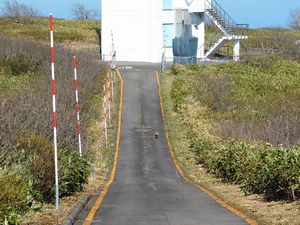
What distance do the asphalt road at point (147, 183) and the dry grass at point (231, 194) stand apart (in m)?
0.54

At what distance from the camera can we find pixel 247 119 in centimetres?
3894

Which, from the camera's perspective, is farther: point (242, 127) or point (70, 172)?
point (242, 127)

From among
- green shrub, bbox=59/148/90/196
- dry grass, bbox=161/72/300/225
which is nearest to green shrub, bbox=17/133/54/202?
green shrub, bbox=59/148/90/196

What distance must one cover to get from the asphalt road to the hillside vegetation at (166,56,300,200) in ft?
4.75

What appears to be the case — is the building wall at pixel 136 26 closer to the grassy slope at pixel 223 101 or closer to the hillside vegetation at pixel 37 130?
the grassy slope at pixel 223 101

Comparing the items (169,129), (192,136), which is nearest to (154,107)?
(169,129)

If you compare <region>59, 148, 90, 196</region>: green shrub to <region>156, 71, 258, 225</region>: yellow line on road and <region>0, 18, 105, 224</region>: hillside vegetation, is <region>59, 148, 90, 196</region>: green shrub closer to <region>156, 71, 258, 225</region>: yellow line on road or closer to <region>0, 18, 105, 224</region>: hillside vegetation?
<region>0, 18, 105, 224</region>: hillside vegetation

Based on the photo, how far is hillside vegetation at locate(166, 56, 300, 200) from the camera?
623 inches

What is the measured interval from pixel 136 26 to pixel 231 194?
41.3 meters

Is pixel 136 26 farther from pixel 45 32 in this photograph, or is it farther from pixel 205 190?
pixel 205 190

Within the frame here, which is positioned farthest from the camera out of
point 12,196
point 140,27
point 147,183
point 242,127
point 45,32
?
point 45,32

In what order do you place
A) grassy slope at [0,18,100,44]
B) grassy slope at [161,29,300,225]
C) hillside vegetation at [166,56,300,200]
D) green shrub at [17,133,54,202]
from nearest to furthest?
green shrub at [17,133,54,202]
hillside vegetation at [166,56,300,200]
grassy slope at [161,29,300,225]
grassy slope at [0,18,100,44]

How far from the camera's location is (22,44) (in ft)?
174

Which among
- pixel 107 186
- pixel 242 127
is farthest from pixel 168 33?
pixel 107 186
